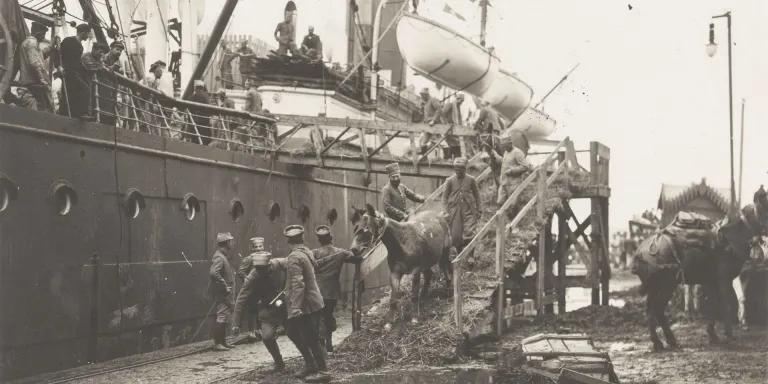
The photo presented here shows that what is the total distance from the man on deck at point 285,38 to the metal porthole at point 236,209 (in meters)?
7.68

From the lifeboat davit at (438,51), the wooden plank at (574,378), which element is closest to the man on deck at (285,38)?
the lifeboat davit at (438,51)

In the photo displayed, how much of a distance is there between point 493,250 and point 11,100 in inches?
328

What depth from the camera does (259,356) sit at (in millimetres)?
12492

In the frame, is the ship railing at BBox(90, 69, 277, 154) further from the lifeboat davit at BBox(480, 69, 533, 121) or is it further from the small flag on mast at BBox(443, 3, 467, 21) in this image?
the lifeboat davit at BBox(480, 69, 533, 121)

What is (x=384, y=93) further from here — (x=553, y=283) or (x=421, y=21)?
(x=553, y=283)

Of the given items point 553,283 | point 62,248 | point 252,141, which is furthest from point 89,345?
point 553,283

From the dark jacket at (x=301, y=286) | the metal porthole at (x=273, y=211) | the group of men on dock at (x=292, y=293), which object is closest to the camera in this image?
the dark jacket at (x=301, y=286)

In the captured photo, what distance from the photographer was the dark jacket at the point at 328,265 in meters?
11.3

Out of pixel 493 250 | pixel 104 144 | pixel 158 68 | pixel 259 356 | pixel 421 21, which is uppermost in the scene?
pixel 421 21

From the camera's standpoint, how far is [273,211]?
17750mm

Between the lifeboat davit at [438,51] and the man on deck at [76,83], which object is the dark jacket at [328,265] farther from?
the lifeboat davit at [438,51]

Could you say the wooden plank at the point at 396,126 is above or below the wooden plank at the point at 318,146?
above

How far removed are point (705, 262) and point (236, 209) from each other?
883 cm

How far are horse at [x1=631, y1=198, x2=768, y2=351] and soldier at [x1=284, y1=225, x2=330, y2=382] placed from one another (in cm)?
587
